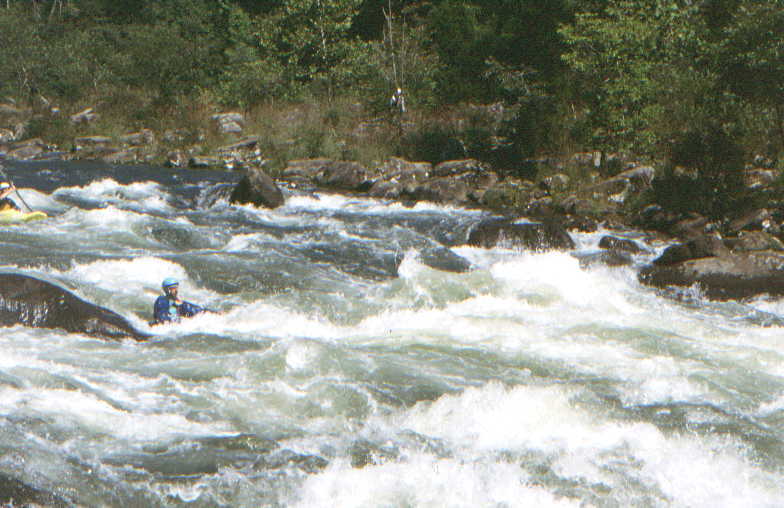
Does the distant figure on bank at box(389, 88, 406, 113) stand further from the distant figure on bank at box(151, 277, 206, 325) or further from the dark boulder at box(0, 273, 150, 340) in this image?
the dark boulder at box(0, 273, 150, 340)

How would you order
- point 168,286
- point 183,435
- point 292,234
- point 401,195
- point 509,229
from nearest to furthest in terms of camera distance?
point 183,435
point 168,286
point 509,229
point 292,234
point 401,195

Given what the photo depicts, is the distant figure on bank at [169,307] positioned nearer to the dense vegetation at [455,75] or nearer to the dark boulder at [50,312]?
the dark boulder at [50,312]

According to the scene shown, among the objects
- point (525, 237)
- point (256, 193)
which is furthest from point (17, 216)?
point (525, 237)

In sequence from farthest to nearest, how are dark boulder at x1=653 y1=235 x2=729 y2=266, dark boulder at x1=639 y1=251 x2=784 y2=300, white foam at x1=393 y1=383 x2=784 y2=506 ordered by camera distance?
dark boulder at x1=653 y1=235 x2=729 y2=266 → dark boulder at x1=639 y1=251 x2=784 y2=300 → white foam at x1=393 y1=383 x2=784 y2=506

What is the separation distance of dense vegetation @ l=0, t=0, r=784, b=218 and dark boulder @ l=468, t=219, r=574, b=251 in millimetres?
3330

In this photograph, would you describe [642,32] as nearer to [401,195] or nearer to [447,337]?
[401,195]

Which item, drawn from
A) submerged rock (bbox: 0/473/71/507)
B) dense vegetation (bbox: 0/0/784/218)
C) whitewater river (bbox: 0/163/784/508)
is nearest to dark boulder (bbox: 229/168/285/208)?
whitewater river (bbox: 0/163/784/508)

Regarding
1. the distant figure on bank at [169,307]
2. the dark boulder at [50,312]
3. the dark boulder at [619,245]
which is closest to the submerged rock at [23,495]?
the dark boulder at [50,312]

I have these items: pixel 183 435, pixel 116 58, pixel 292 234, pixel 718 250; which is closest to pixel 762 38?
pixel 718 250

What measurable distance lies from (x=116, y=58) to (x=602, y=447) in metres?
31.8

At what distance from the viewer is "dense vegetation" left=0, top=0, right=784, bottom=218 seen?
15.2 metres

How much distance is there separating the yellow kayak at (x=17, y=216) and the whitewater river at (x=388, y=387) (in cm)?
91

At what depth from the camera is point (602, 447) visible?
245 inches

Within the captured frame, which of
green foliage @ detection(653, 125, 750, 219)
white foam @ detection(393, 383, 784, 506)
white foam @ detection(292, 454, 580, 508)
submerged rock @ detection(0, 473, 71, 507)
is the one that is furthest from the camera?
green foliage @ detection(653, 125, 750, 219)
